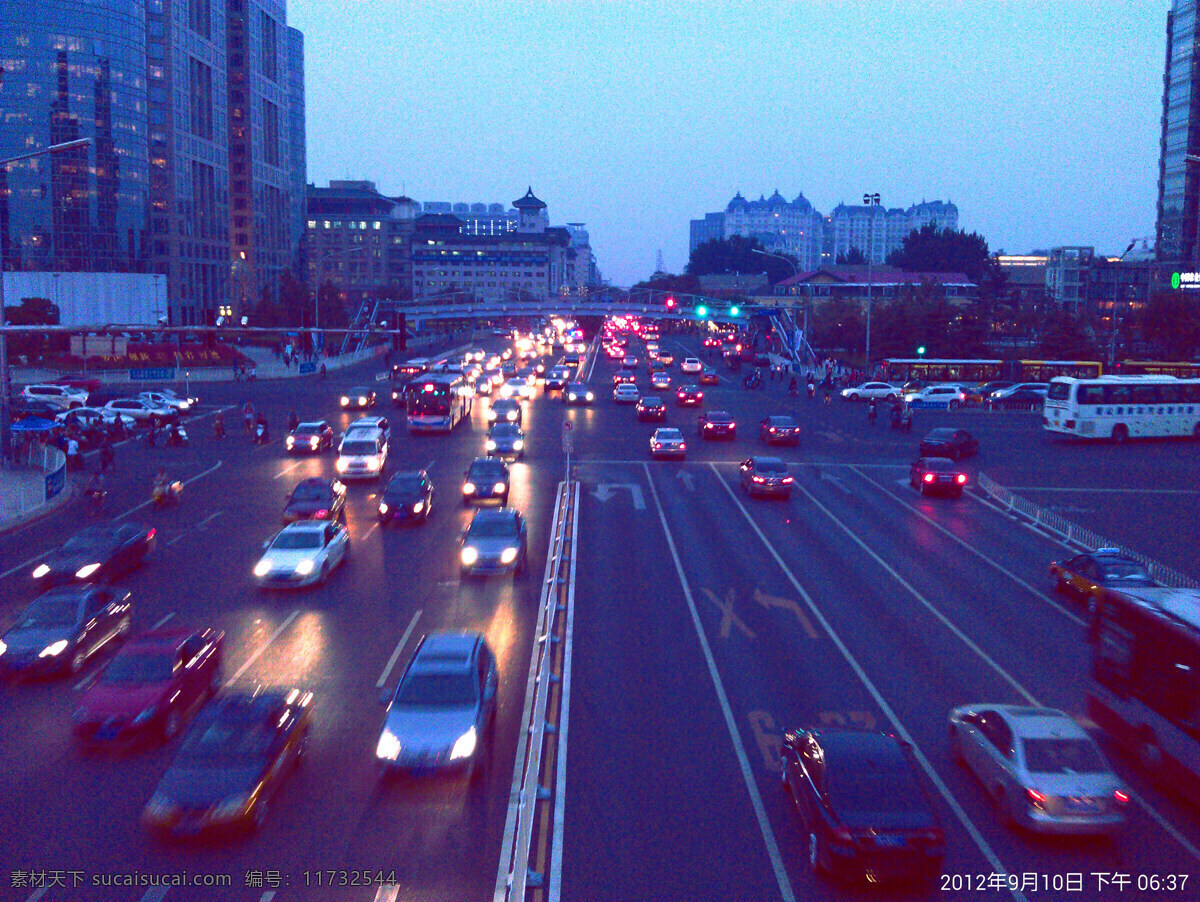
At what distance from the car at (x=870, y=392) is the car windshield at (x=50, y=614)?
2100 inches

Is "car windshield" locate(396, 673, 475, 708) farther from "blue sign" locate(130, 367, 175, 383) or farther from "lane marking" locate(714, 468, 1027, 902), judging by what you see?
"blue sign" locate(130, 367, 175, 383)

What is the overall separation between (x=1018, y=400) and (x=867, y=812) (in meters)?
58.2

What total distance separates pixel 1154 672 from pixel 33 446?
37616mm

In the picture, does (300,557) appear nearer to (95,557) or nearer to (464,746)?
(95,557)

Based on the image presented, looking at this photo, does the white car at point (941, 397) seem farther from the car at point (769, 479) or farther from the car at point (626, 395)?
the car at point (769, 479)

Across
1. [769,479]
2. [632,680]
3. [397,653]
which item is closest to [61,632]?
[397,653]

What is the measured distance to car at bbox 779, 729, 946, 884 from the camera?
391 inches

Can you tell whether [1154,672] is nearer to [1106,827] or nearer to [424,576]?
[1106,827]

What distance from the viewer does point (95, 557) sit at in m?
21.6

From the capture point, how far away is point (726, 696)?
616 inches

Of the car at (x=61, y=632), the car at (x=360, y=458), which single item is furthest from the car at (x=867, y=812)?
the car at (x=360, y=458)

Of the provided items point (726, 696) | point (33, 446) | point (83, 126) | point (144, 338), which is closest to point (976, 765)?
point (726, 696)

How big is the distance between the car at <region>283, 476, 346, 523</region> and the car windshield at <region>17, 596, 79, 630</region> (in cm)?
970

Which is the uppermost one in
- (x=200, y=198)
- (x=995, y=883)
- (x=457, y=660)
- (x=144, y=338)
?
(x=200, y=198)
